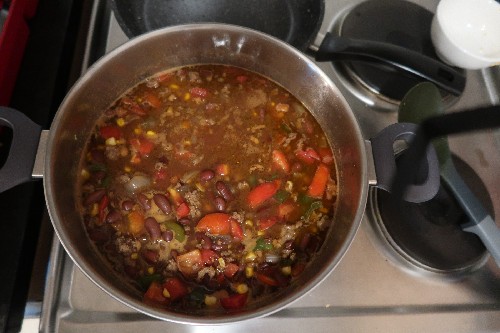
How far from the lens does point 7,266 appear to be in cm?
114

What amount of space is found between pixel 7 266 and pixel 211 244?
1.70 feet

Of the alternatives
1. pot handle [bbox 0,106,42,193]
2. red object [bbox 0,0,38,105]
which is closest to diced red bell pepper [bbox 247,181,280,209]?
pot handle [bbox 0,106,42,193]

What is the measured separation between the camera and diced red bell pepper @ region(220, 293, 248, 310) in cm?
114

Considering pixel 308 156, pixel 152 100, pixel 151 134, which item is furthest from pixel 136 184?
pixel 308 156

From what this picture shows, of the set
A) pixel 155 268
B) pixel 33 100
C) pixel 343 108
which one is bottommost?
pixel 155 268

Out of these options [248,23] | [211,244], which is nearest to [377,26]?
[248,23]

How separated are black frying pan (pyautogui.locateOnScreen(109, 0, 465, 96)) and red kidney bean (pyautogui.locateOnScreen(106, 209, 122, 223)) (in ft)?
1.72

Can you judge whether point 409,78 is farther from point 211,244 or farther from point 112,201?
point 112,201

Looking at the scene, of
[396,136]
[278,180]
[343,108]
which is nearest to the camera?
[396,136]

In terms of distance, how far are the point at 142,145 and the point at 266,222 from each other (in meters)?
0.42

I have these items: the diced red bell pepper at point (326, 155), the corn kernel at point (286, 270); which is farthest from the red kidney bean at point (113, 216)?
the diced red bell pepper at point (326, 155)

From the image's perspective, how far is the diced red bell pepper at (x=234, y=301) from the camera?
114cm

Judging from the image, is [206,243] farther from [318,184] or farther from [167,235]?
[318,184]

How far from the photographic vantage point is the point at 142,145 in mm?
1300
